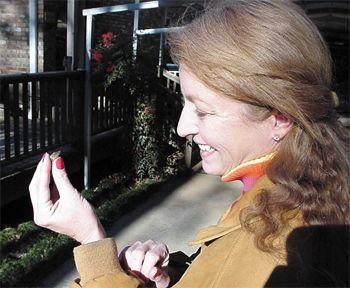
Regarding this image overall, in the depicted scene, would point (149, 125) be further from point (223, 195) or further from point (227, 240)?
point (227, 240)

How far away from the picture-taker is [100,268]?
1177 mm

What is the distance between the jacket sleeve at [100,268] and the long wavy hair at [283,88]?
35 cm

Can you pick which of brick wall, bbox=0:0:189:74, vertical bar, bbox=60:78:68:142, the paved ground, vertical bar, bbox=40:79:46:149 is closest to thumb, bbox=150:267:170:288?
the paved ground

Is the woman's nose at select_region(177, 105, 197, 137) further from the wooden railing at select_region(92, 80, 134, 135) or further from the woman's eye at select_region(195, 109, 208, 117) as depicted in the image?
the wooden railing at select_region(92, 80, 134, 135)

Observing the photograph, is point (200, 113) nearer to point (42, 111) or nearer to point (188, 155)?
point (42, 111)

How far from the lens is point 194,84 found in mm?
1189

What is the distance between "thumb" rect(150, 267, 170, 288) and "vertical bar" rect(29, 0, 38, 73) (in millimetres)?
6855

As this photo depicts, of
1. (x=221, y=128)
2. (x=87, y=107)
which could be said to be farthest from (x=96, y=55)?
(x=221, y=128)

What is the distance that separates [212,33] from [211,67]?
0.08m

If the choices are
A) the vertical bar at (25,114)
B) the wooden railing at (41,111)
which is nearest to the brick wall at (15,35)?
the wooden railing at (41,111)

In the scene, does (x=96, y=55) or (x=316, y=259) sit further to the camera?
(x=96, y=55)

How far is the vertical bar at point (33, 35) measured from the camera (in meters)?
7.53

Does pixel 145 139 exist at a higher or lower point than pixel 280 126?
lower

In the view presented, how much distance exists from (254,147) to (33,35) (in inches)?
277
